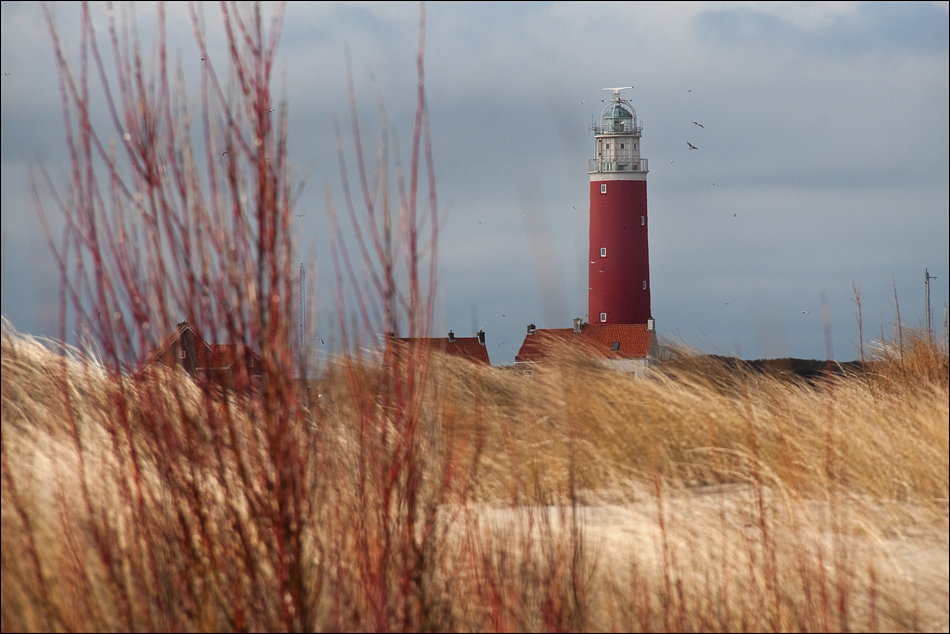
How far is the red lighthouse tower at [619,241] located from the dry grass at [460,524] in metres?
23.4

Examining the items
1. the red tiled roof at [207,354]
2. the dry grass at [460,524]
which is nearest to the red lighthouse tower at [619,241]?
the dry grass at [460,524]

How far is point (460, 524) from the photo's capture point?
355 cm

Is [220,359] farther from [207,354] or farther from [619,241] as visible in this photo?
[619,241]

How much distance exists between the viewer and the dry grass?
274 cm

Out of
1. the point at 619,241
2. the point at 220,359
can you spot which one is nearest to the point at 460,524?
the point at 220,359

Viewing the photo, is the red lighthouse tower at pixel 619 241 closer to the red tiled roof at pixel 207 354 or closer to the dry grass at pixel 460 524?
the dry grass at pixel 460 524

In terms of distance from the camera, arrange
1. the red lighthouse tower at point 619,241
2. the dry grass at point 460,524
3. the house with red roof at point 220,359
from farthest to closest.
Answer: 1. the red lighthouse tower at point 619,241
2. the dry grass at point 460,524
3. the house with red roof at point 220,359

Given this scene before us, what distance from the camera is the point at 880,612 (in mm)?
3447

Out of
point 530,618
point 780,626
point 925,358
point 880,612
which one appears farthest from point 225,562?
point 925,358

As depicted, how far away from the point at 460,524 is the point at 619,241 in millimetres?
25953

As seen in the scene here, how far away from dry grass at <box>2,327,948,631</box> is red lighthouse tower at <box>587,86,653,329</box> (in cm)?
2343

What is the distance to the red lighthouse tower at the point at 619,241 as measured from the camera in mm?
29016

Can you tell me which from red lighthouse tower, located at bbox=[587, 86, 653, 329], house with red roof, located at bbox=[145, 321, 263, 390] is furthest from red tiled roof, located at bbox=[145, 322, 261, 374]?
red lighthouse tower, located at bbox=[587, 86, 653, 329]

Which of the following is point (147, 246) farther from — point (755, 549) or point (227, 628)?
point (755, 549)
